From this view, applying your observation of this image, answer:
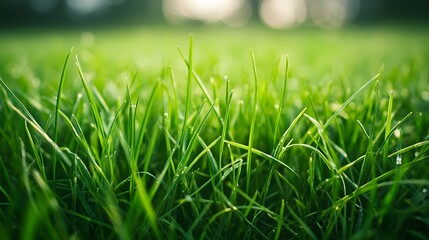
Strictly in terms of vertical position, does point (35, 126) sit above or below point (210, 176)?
above

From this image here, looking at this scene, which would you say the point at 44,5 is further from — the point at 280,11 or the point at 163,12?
the point at 280,11

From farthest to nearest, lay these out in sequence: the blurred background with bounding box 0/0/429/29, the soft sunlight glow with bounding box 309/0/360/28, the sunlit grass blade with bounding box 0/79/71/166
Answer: the soft sunlight glow with bounding box 309/0/360/28, the blurred background with bounding box 0/0/429/29, the sunlit grass blade with bounding box 0/79/71/166

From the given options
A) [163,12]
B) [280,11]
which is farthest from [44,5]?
[280,11]

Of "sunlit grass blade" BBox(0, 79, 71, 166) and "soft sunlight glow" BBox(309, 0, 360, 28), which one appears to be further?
"soft sunlight glow" BBox(309, 0, 360, 28)

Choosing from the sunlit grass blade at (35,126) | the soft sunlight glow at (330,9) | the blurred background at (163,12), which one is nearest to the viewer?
the sunlit grass blade at (35,126)

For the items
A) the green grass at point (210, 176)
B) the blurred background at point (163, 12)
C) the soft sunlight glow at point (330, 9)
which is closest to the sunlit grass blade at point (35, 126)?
the green grass at point (210, 176)

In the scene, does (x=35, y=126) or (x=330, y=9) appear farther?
(x=330, y=9)

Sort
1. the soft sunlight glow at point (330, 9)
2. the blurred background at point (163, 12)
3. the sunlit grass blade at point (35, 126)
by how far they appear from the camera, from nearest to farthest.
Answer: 1. the sunlit grass blade at point (35, 126)
2. the blurred background at point (163, 12)
3. the soft sunlight glow at point (330, 9)

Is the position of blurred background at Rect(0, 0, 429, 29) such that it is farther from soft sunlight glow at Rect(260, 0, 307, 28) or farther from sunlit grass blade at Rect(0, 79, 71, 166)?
sunlit grass blade at Rect(0, 79, 71, 166)

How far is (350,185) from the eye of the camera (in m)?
0.58

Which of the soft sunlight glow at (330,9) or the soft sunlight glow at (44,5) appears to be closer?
the soft sunlight glow at (44,5)

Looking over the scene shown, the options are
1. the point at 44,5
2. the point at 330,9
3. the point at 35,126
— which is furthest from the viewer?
the point at 330,9

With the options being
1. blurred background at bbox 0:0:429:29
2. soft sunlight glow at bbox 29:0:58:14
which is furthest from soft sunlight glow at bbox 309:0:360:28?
soft sunlight glow at bbox 29:0:58:14

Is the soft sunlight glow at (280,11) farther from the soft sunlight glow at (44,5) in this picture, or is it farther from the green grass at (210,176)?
the green grass at (210,176)
